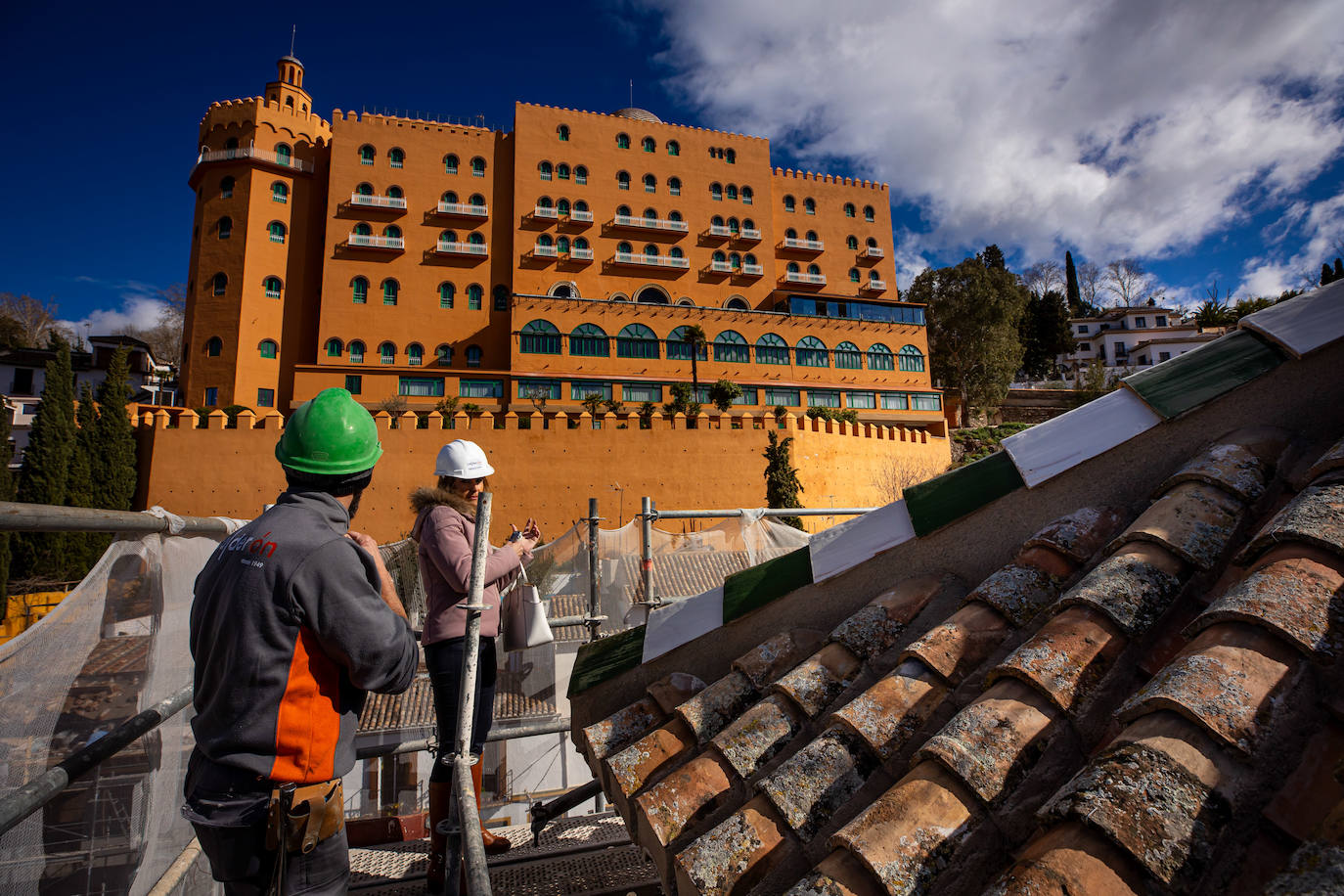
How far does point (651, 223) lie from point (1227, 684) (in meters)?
36.0

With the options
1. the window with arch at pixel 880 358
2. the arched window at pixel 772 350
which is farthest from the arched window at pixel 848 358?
the arched window at pixel 772 350

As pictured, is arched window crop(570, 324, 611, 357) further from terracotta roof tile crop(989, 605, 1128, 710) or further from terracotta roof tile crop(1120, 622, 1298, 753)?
terracotta roof tile crop(1120, 622, 1298, 753)

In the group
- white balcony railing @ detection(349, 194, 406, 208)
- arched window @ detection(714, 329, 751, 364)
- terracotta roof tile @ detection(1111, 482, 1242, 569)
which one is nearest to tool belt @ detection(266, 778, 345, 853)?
terracotta roof tile @ detection(1111, 482, 1242, 569)

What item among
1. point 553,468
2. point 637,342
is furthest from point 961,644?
point 637,342

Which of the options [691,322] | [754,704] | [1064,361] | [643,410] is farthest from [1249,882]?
[1064,361]

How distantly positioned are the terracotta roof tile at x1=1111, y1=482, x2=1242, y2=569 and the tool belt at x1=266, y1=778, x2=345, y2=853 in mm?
2252

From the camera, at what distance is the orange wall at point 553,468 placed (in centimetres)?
2145

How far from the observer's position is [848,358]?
33500mm

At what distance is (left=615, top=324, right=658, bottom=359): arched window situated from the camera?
3120 cm

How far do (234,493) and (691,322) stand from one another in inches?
801

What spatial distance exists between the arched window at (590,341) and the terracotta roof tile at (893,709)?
97.2ft

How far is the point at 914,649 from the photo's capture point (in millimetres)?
1817

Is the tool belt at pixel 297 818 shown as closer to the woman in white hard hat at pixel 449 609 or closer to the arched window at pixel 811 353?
the woman in white hard hat at pixel 449 609

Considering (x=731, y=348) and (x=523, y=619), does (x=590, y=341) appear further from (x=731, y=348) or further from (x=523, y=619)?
(x=523, y=619)
